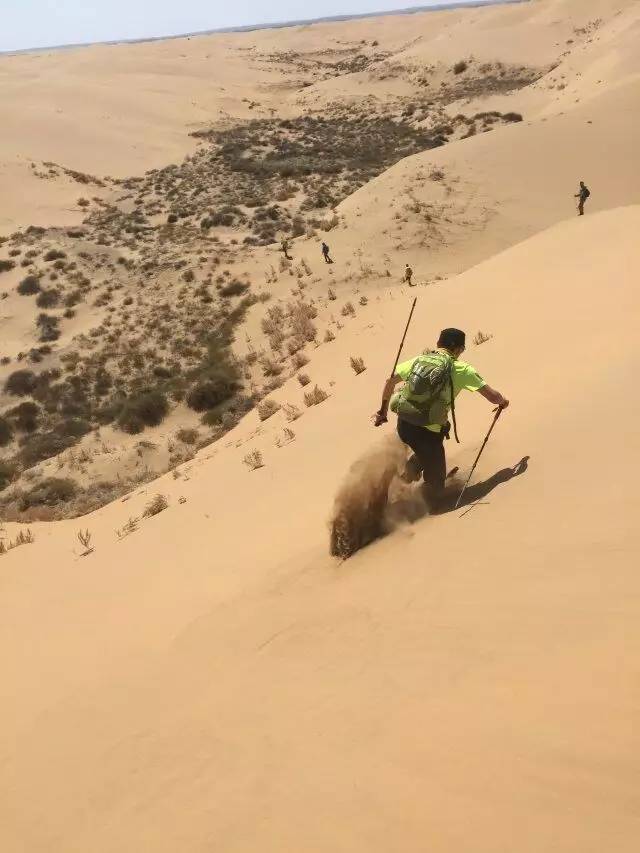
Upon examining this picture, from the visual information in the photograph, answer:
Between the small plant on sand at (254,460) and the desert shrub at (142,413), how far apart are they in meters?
6.72

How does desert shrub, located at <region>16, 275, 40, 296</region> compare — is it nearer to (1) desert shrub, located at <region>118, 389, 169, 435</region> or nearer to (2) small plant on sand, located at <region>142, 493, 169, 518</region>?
(1) desert shrub, located at <region>118, 389, 169, 435</region>

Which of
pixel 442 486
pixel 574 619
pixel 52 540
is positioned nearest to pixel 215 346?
pixel 52 540

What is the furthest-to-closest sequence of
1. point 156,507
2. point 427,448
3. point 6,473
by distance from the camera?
point 6,473 < point 156,507 < point 427,448

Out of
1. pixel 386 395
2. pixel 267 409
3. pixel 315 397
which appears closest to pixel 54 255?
pixel 267 409

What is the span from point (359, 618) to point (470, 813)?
1.56 m

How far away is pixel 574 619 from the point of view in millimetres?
2795

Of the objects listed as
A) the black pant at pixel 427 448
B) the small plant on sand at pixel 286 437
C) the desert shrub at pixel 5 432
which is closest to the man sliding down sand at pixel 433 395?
the black pant at pixel 427 448

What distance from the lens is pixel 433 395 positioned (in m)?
4.19

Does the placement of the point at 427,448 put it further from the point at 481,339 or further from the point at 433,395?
the point at 481,339

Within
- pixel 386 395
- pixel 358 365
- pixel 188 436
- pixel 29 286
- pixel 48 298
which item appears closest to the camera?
pixel 386 395

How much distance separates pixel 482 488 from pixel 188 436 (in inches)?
383

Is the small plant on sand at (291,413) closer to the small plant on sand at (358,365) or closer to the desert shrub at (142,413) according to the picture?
the small plant on sand at (358,365)

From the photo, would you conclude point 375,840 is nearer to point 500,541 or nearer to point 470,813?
point 470,813

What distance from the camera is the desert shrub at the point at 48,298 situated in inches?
798
